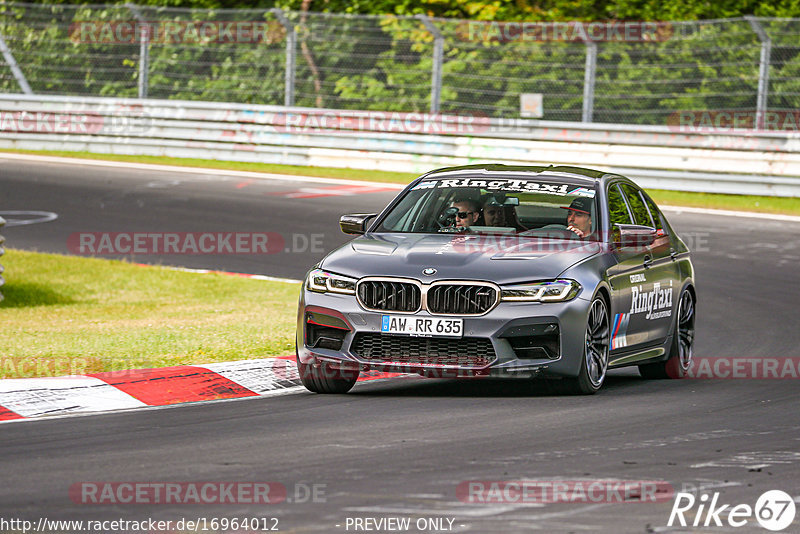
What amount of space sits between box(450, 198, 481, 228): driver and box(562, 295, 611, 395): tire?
121cm

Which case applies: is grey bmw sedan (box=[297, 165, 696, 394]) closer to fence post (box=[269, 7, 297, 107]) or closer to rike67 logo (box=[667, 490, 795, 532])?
rike67 logo (box=[667, 490, 795, 532])

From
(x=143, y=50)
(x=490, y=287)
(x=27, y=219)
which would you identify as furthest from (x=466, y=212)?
(x=143, y=50)

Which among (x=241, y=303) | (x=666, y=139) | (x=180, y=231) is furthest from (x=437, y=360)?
(x=666, y=139)

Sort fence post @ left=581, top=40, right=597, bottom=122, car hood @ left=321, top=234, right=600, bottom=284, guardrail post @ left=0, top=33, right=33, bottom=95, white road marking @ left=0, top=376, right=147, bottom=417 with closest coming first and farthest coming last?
white road marking @ left=0, top=376, right=147, bottom=417
car hood @ left=321, top=234, right=600, bottom=284
fence post @ left=581, top=40, right=597, bottom=122
guardrail post @ left=0, top=33, right=33, bottom=95

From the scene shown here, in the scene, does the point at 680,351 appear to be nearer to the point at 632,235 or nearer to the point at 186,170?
the point at 632,235

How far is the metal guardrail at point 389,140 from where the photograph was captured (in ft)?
72.6

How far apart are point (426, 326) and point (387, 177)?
1622 centimetres

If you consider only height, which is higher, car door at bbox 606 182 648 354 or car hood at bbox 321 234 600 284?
car hood at bbox 321 234 600 284

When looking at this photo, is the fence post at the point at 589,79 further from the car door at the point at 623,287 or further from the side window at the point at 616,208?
the car door at the point at 623,287

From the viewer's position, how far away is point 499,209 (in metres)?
9.81

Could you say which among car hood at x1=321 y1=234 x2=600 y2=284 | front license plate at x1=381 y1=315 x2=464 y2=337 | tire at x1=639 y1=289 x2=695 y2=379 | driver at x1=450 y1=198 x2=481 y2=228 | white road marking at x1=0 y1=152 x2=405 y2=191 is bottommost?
white road marking at x1=0 y1=152 x2=405 y2=191

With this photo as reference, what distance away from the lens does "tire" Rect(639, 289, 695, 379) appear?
A: 10.6 metres

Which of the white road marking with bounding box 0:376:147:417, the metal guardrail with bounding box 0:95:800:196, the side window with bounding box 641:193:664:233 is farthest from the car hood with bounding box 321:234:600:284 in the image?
the metal guardrail with bounding box 0:95:800:196

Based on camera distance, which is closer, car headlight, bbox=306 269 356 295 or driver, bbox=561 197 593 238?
car headlight, bbox=306 269 356 295
